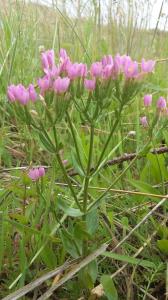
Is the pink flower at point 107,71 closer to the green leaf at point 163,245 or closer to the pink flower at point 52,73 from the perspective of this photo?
the pink flower at point 52,73

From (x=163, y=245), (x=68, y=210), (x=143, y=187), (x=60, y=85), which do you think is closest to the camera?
(x=60, y=85)

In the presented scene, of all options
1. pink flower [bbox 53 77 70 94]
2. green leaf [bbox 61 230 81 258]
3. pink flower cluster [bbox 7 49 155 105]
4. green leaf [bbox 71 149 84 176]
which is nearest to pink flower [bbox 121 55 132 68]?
pink flower cluster [bbox 7 49 155 105]

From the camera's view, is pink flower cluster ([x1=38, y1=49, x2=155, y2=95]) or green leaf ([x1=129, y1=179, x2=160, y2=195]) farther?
green leaf ([x1=129, y1=179, x2=160, y2=195])

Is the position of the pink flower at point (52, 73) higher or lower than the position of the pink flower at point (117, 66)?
lower

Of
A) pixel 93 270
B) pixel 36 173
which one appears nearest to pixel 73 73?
pixel 36 173

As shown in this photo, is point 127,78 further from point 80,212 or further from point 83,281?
point 83,281

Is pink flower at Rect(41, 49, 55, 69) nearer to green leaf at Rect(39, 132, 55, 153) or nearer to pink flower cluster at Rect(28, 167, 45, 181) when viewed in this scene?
green leaf at Rect(39, 132, 55, 153)

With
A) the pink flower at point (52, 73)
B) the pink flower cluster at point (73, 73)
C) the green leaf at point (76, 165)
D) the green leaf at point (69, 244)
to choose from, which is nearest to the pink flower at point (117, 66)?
the pink flower cluster at point (73, 73)

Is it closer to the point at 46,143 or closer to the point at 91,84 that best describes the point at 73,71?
the point at 91,84
